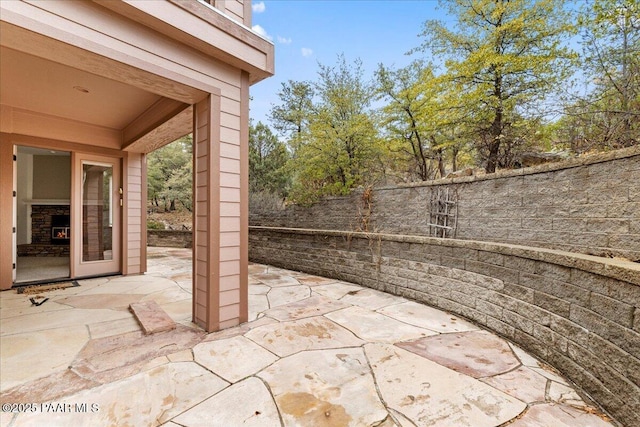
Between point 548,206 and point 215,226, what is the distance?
3.10m

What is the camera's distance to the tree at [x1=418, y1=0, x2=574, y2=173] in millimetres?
3963

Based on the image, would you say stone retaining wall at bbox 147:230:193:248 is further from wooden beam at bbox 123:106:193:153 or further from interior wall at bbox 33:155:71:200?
wooden beam at bbox 123:106:193:153

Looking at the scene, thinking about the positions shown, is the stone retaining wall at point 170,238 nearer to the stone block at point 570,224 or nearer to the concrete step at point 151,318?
the concrete step at point 151,318

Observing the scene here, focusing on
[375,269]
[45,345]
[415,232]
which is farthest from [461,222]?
[45,345]

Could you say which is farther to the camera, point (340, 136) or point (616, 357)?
point (340, 136)

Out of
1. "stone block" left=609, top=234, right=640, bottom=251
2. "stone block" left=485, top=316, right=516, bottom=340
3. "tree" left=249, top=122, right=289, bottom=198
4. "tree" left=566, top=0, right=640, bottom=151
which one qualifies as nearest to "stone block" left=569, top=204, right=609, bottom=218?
"stone block" left=609, top=234, right=640, bottom=251

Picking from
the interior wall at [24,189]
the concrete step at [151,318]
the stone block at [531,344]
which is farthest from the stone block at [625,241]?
the interior wall at [24,189]

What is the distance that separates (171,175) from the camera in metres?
11.9

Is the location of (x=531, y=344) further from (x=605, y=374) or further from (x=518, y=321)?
(x=605, y=374)

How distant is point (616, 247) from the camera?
6.66 feet

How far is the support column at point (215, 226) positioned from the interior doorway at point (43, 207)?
5.60 meters

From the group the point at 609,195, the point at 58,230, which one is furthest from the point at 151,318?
the point at 58,230

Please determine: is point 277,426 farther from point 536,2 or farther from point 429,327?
point 536,2

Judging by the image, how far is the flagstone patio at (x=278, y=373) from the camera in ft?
4.86
